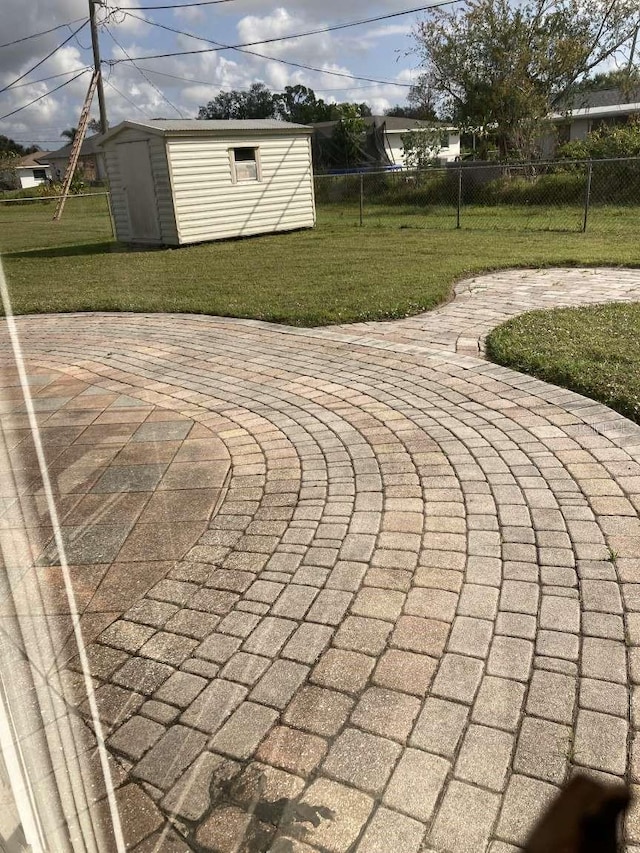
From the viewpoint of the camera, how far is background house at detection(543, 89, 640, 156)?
28244 mm

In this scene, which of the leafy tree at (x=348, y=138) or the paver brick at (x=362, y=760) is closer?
the paver brick at (x=362, y=760)

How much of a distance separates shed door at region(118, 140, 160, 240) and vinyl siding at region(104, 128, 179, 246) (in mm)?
128

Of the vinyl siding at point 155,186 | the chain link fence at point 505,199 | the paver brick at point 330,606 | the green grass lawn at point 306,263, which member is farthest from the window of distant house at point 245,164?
the paver brick at point 330,606

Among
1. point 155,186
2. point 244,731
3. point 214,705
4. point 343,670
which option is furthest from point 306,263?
point 244,731

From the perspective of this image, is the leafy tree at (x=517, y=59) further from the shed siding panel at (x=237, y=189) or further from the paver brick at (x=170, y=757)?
the paver brick at (x=170, y=757)

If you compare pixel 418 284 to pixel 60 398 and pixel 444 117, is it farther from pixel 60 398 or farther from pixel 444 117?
pixel 444 117

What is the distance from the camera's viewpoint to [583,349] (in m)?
5.26

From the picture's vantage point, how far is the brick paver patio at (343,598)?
68.1 inches

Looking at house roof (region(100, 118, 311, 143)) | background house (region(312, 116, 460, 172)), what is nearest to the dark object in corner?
house roof (region(100, 118, 311, 143))

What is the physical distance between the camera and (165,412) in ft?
15.2

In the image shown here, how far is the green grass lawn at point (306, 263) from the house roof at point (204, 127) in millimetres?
2458

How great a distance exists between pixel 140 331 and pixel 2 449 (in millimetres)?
3171

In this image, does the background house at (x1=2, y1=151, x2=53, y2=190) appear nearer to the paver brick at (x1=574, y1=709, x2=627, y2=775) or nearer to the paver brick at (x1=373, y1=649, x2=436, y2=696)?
the paver brick at (x1=373, y1=649, x2=436, y2=696)

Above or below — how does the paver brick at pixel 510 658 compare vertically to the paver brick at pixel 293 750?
above
